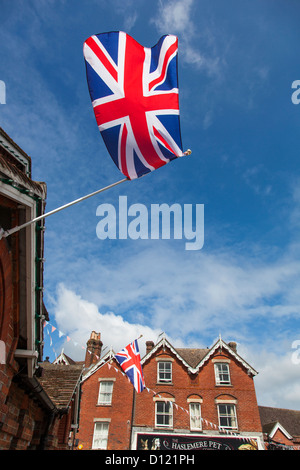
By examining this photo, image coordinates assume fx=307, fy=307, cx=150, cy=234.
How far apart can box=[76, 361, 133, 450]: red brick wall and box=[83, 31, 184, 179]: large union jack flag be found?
22456 mm

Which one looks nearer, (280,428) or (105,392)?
(105,392)

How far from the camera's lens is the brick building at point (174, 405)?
80.4 ft

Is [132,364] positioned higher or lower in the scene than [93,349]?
lower

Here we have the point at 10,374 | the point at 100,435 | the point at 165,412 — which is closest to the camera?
the point at 10,374

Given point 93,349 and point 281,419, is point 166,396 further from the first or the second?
point 281,419

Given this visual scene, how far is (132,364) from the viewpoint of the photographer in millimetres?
14625

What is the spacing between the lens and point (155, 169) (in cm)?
544

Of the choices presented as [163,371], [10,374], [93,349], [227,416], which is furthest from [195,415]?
[10,374]

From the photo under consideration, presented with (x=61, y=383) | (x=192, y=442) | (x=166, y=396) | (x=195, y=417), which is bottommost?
(x=61, y=383)

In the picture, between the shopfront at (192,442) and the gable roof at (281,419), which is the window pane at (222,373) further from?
the gable roof at (281,419)

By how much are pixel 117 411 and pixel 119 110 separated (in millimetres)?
27188

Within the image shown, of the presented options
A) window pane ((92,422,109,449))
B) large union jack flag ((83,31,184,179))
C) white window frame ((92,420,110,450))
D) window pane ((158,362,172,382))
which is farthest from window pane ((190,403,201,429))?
large union jack flag ((83,31,184,179))

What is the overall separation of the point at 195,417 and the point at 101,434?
7.89m

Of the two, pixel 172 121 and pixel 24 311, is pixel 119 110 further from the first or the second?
pixel 24 311
